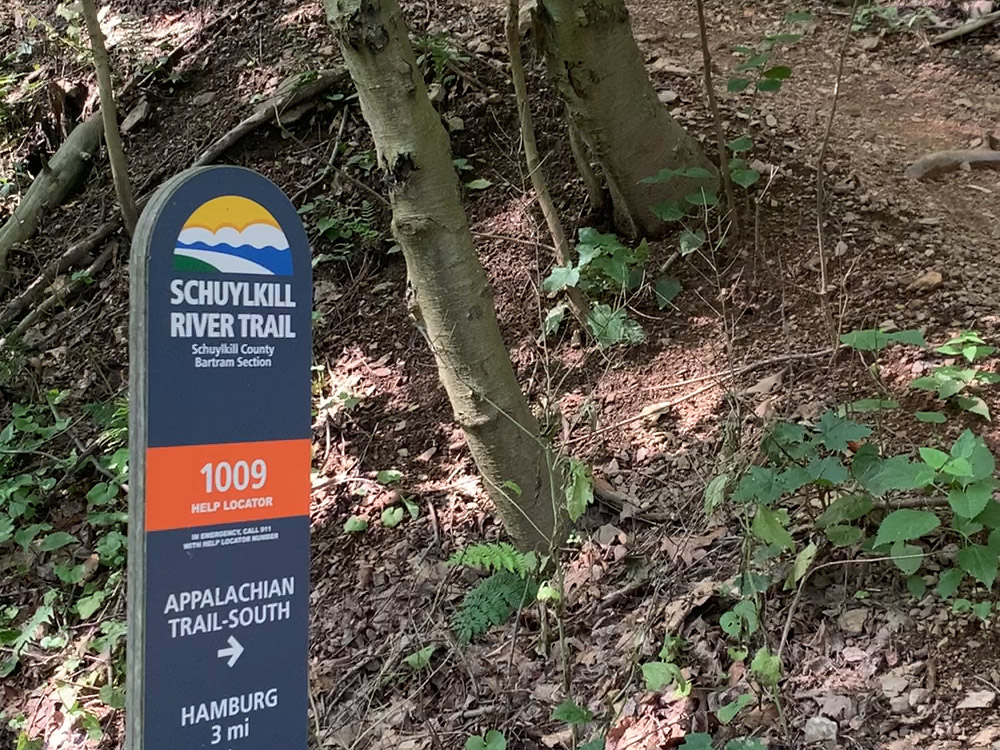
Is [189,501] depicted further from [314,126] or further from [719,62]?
[719,62]

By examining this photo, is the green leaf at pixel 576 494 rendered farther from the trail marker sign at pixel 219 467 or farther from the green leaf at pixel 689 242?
the green leaf at pixel 689 242

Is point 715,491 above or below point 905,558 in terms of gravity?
above

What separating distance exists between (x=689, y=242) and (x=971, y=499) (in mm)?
2184

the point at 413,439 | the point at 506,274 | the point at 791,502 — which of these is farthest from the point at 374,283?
the point at 791,502

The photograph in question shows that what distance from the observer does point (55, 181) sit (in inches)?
272

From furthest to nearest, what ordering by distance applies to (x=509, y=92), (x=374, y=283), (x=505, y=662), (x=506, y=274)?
1. (x=509, y=92)
2. (x=374, y=283)
3. (x=506, y=274)
4. (x=505, y=662)

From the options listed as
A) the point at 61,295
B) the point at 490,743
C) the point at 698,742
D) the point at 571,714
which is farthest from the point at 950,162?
the point at 61,295

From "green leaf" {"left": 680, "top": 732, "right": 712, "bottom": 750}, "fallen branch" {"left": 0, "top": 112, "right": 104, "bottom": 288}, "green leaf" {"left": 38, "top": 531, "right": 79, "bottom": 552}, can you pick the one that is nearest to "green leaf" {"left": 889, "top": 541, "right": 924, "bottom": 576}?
"green leaf" {"left": 680, "top": 732, "right": 712, "bottom": 750}

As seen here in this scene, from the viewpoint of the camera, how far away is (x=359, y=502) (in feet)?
14.4

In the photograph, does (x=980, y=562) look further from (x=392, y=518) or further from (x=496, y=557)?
(x=392, y=518)

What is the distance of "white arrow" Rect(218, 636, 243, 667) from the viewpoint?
6.51ft

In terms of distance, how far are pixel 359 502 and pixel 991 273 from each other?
3.22 m

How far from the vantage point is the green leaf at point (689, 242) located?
4.44 m

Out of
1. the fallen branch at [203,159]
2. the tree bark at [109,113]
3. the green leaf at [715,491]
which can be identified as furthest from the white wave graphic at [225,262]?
the fallen branch at [203,159]
